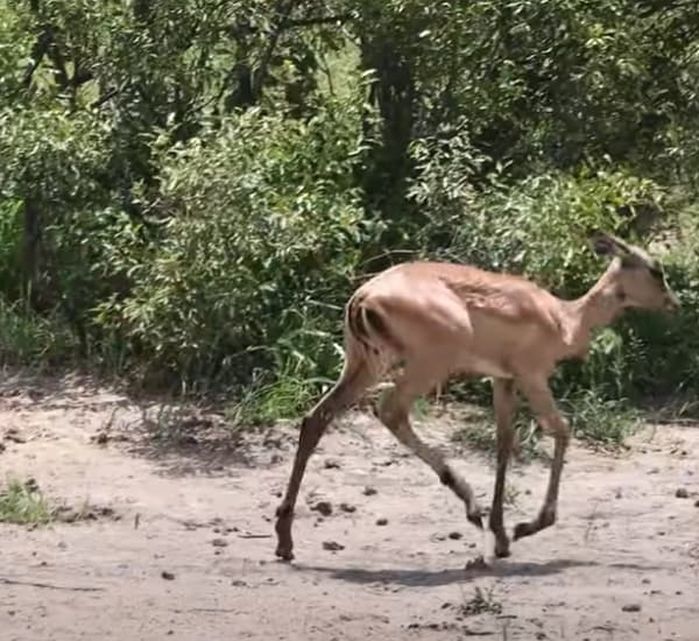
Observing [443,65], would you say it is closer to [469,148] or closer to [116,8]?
[469,148]

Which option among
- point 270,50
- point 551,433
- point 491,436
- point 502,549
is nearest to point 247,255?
point 491,436

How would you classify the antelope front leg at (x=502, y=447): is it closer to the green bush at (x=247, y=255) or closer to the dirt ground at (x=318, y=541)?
the dirt ground at (x=318, y=541)

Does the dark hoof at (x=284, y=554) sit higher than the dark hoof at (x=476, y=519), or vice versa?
the dark hoof at (x=476, y=519)

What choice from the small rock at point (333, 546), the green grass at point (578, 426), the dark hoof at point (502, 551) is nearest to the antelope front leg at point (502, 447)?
the dark hoof at point (502, 551)

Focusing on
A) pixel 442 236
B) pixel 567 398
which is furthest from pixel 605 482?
pixel 442 236

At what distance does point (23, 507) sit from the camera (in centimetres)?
904

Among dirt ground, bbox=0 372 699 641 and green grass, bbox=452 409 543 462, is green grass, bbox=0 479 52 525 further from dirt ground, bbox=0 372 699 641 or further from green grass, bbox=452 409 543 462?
green grass, bbox=452 409 543 462

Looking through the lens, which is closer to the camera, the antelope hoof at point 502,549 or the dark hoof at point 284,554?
the dark hoof at point 284,554

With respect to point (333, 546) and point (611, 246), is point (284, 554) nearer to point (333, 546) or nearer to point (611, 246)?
point (333, 546)

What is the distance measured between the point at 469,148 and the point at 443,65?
56cm

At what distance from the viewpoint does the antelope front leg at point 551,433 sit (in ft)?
28.5

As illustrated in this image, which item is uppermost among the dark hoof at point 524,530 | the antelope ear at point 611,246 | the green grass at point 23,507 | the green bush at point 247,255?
the antelope ear at point 611,246

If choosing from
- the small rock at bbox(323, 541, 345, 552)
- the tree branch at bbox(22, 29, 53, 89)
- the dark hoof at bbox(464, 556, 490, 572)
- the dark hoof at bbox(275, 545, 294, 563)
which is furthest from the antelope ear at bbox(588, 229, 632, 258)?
the tree branch at bbox(22, 29, 53, 89)

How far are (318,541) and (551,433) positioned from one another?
120 centimetres
